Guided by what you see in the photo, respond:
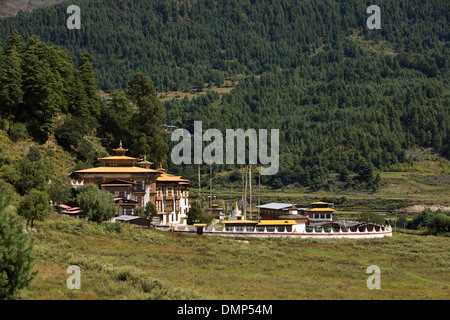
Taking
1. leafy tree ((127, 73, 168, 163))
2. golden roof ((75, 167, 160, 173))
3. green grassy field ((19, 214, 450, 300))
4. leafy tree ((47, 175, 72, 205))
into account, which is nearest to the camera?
green grassy field ((19, 214, 450, 300))

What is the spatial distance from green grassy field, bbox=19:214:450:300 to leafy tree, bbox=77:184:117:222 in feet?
8.34

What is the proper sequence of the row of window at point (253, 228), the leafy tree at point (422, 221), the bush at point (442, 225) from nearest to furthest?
the row of window at point (253, 228), the bush at point (442, 225), the leafy tree at point (422, 221)

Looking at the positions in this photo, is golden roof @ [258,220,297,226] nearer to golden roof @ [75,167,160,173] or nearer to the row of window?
Result: the row of window

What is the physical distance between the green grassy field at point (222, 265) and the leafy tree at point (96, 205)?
2542 mm

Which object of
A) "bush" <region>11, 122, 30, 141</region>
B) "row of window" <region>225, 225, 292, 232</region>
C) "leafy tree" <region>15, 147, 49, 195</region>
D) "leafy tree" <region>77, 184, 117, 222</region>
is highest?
"bush" <region>11, 122, 30, 141</region>

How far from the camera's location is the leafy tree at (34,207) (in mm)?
57125

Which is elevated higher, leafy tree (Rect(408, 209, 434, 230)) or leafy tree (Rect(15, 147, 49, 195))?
leafy tree (Rect(15, 147, 49, 195))

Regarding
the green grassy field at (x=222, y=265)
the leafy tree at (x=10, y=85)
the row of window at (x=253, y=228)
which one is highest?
the leafy tree at (x=10, y=85)

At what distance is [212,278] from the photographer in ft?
163

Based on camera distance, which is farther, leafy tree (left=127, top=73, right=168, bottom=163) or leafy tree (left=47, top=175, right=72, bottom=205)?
leafy tree (left=127, top=73, right=168, bottom=163)

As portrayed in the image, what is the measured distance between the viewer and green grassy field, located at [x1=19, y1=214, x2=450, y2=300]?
138ft

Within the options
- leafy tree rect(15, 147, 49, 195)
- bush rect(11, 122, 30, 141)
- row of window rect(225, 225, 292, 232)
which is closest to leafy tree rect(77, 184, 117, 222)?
leafy tree rect(15, 147, 49, 195)

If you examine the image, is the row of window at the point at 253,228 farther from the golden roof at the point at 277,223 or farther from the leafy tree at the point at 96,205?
the leafy tree at the point at 96,205

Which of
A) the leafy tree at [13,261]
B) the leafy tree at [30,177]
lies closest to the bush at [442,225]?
the leafy tree at [30,177]
